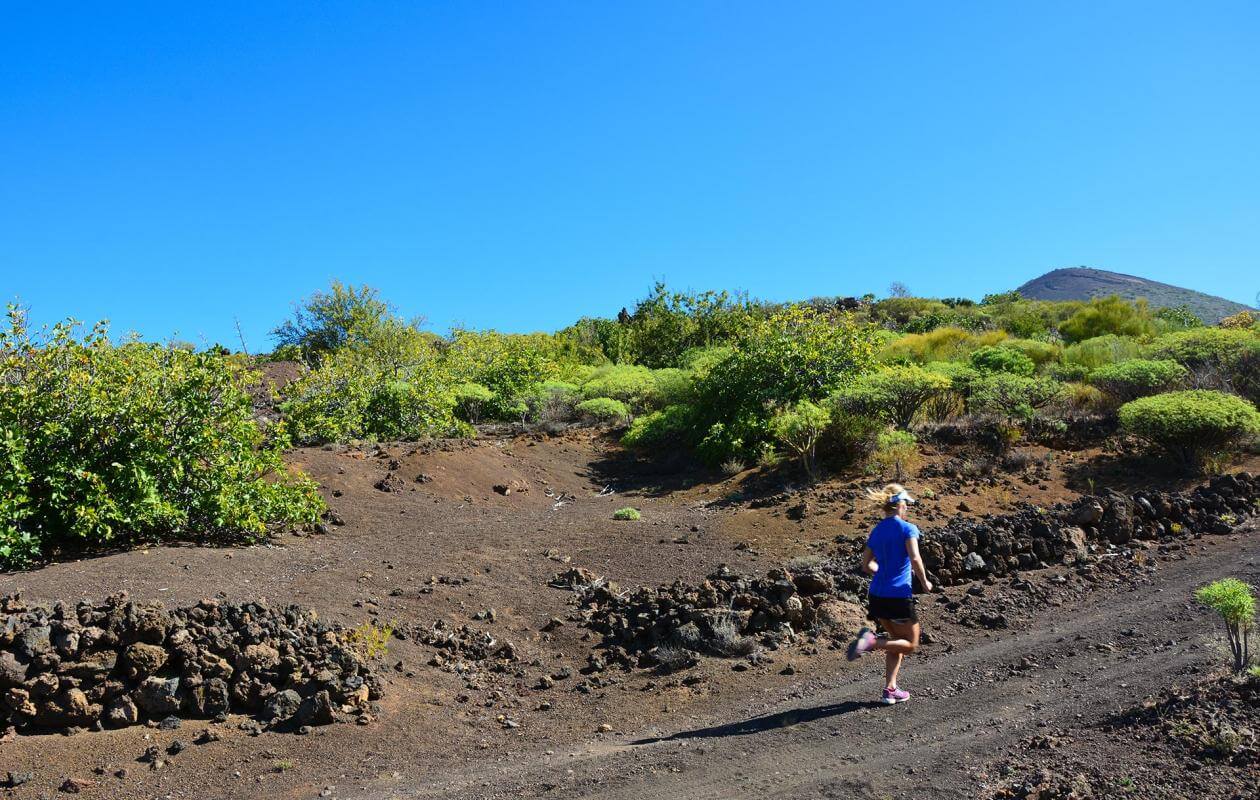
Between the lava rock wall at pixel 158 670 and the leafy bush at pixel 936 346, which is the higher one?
the leafy bush at pixel 936 346

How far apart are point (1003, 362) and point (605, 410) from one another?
857 cm

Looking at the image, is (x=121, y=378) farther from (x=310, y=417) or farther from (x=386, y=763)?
(x=386, y=763)

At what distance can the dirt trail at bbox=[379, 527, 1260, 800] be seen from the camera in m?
4.27

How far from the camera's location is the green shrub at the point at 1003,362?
1577 centimetres

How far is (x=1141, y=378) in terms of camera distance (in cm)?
1280

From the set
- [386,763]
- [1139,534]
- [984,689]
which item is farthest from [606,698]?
[1139,534]

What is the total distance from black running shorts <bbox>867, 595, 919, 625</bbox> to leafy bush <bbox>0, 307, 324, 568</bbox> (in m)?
6.56

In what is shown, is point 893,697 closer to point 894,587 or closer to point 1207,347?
point 894,587

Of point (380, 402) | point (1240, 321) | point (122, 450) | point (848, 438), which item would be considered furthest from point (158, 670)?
point (1240, 321)

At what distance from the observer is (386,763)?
4.85 m

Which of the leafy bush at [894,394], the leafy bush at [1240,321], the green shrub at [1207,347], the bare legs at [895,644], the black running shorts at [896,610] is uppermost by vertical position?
the leafy bush at [1240,321]

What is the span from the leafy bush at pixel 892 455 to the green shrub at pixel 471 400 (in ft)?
36.3

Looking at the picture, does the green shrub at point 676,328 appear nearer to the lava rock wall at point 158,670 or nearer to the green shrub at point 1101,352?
the green shrub at point 1101,352

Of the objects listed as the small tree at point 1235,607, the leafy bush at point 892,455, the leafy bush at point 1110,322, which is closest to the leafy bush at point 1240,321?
the leafy bush at point 1110,322
